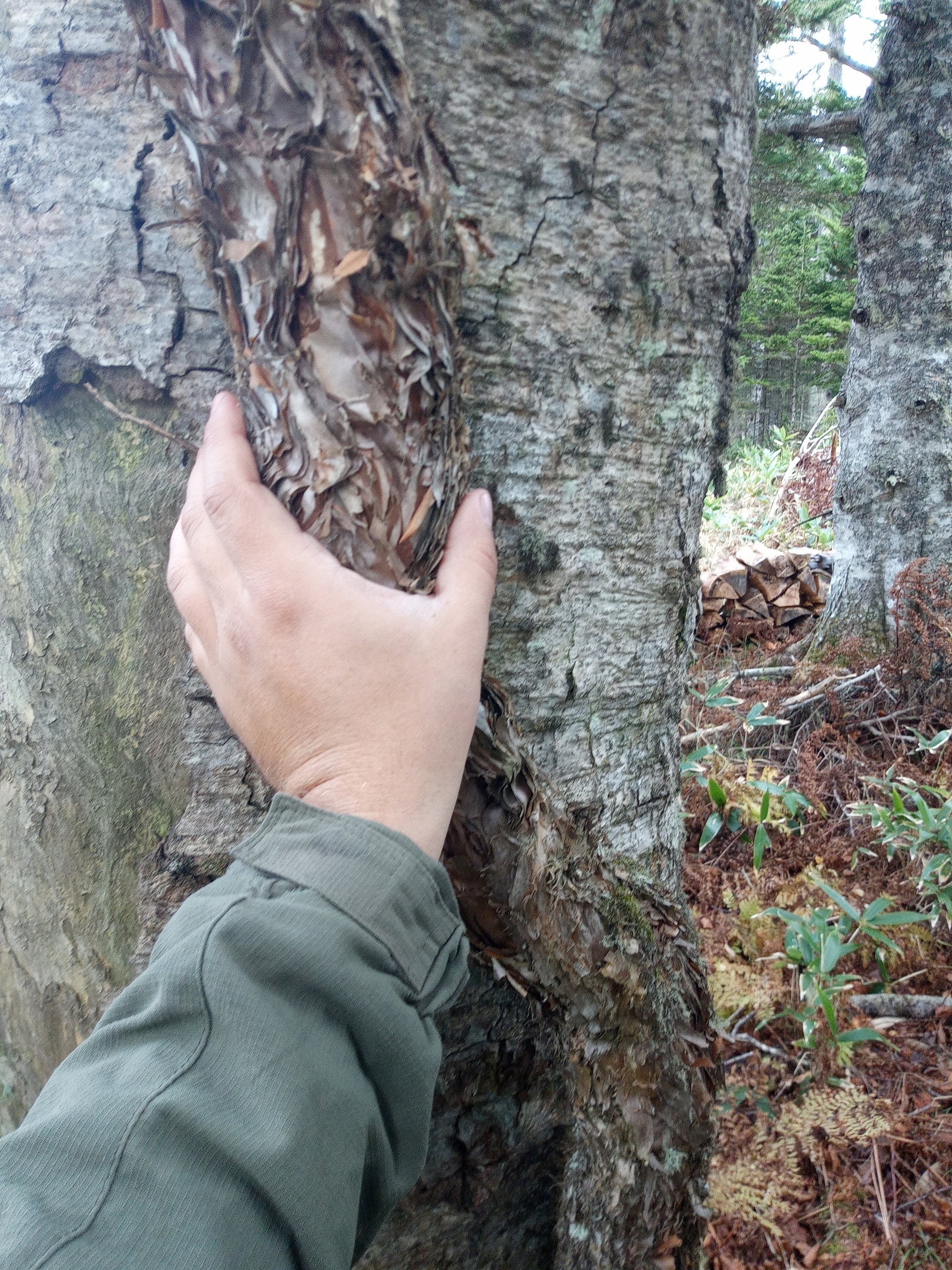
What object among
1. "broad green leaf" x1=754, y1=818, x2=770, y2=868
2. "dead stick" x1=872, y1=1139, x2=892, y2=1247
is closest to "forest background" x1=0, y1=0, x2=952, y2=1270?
"dead stick" x1=872, y1=1139, x2=892, y2=1247

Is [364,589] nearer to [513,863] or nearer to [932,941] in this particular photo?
[513,863]

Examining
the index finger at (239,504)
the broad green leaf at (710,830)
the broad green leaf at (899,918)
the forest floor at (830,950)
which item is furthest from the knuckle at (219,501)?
the broad green leaf at (710,830)

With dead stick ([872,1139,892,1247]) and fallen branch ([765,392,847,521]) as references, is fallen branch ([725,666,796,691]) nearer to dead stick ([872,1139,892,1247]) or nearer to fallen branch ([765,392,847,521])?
dead stick ([872,1139,892,1247])

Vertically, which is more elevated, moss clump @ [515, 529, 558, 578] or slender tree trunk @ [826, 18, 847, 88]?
slender tree trunk @ [826, 18, 847, 88]

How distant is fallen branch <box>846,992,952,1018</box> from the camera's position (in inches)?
108

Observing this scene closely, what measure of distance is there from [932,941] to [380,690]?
294 centimetres

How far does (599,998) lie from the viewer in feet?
3.82

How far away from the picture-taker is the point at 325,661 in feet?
3.01

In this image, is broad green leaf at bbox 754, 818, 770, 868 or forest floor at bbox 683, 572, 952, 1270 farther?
broad green leaf at bbox 754, 818, 770, 868

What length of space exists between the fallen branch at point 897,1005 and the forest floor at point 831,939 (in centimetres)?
1

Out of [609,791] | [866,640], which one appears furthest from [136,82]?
[866,640]

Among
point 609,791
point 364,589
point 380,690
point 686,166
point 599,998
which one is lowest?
point 599,998

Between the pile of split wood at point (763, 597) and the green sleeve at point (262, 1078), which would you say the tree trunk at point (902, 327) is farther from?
the green sleeve at point (262, 1078)

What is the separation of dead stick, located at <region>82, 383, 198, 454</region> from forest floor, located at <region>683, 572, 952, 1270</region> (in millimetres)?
1332
